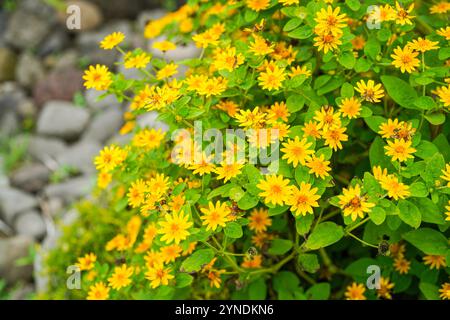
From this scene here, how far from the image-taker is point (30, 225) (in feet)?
11.0

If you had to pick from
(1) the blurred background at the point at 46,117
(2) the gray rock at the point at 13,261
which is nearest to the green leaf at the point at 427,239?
(1) the blurred background at the point at 46,117

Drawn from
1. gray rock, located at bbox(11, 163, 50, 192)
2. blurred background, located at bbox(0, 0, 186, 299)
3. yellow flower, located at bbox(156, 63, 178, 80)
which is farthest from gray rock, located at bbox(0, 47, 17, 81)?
yellow flower, located at bbox(156, 63, 178, 80)

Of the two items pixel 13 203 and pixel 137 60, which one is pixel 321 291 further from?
pixel 13 203

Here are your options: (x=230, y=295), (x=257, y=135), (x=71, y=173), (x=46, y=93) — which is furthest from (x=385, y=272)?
(x=46, y=93)

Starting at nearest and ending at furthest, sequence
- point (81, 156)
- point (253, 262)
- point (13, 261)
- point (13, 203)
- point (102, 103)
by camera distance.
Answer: point (253, 262)
point (13, 261)
point (13, 203)
point (81, 156)
point (102, 103)

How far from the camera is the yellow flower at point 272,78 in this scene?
155cm

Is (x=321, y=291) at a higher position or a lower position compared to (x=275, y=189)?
lower

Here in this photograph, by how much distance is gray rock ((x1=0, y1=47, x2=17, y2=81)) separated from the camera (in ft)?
15.6

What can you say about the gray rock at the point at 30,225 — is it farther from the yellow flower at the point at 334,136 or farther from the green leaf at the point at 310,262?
the yellow flower at the point at 334,136

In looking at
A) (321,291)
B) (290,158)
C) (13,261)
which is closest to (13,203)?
(13,261)

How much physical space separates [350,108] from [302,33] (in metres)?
0.24

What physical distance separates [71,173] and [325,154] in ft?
8.54

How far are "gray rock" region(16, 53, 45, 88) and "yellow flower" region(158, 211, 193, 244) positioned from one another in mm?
3608
